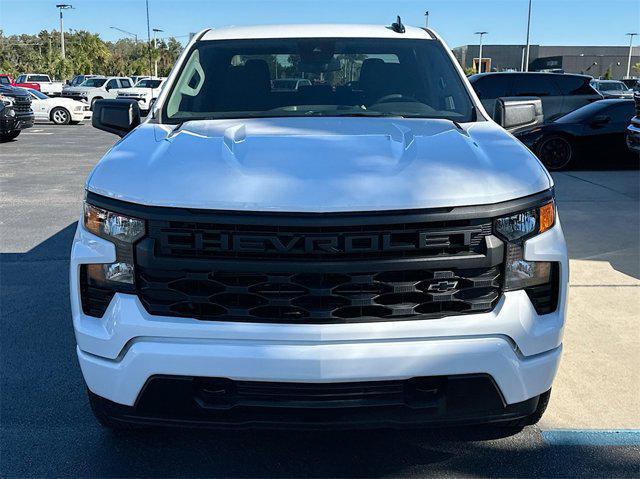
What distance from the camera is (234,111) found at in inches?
150

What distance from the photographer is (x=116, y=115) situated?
3.98 metres

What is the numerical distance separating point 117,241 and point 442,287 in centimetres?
120

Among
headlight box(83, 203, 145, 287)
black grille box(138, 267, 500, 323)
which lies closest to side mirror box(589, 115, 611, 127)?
black grille box(138, 267, 500, 323)

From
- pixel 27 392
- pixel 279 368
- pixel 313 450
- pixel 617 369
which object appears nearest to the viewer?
pixel 279 368

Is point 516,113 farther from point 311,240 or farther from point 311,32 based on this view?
point 311,240

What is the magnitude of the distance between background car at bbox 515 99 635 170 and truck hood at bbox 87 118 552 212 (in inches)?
390

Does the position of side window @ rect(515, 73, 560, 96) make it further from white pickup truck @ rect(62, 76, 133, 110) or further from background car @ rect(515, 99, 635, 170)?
white pickup truck @ rect(62, 76, 133, 110)

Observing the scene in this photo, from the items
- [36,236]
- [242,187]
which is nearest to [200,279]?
[242,187]

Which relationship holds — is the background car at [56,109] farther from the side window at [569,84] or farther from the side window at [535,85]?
the side window at [569,84]

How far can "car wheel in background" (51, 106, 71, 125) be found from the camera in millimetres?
26203

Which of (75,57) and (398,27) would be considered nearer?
(398,27)

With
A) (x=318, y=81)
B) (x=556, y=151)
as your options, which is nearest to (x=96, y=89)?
(x=556, y=151)

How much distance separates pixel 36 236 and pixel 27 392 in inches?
156

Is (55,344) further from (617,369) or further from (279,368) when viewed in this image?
(617,369)
